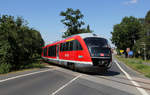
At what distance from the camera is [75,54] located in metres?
14.4

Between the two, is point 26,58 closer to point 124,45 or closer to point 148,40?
point 148,40

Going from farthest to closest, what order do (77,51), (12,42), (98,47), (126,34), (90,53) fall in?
(126,34)
(12,42)
(77,51)
(98,47)
(90,53)

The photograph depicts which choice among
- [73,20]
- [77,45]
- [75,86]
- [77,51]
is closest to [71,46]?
[77,45]

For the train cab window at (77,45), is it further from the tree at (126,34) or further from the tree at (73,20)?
the tree at (126,34)

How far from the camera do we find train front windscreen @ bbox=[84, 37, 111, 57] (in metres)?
12.7

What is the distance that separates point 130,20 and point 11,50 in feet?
213

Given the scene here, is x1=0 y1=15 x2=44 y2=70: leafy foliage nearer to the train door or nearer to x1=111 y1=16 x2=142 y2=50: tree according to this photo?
the train door

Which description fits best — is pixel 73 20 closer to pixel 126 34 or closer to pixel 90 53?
pixel 126 34

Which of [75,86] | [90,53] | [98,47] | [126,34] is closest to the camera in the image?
[75,86]

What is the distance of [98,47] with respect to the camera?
13.0 metres

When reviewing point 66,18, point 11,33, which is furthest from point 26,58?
point 66,18

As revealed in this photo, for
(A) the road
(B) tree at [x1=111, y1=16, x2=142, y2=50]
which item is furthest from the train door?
(B) tree at [x1=111, y1=16, x2=142, y2=50]

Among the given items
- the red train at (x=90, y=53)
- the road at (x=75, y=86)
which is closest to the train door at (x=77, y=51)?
the red train at (x=90, y=53)

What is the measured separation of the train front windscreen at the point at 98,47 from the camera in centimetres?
1268
